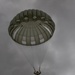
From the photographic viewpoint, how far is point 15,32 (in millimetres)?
31938

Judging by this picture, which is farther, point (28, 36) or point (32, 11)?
point (28, 36)

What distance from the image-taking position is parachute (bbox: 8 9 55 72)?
3020 centimetres

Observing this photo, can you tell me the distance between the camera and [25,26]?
104 feet

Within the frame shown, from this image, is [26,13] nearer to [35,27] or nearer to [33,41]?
[35,27]

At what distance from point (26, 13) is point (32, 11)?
986mm

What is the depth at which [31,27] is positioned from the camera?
3183 centimetres

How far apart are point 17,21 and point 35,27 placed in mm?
3324

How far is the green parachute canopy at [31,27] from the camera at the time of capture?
30203 millimetres

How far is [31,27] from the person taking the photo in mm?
31828

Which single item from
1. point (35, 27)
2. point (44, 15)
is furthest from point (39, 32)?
point (44, 15)

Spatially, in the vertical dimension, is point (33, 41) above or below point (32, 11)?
below

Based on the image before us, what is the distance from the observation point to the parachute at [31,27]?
3020 cm

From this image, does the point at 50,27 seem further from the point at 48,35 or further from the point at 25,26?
the point at 25,26

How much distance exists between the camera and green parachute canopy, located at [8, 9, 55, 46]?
99.1 feet
